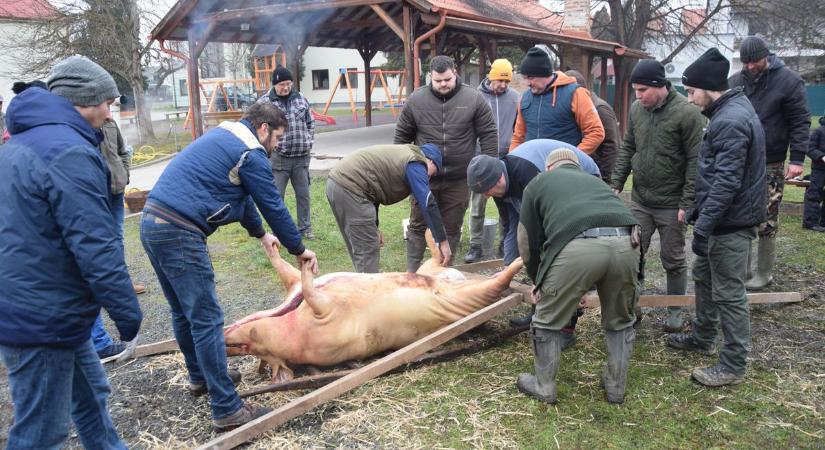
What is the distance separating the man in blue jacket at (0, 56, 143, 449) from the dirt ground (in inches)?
39.4

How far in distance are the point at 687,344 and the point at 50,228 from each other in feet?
12.9

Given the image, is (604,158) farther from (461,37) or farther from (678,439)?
(461,37)

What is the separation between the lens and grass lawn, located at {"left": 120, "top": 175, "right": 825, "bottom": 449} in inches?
128

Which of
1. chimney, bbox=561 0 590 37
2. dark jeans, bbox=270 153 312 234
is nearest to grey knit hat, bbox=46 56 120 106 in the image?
dark jeans, bbox=270 153 312 234

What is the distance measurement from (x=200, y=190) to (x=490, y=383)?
83.3 inches

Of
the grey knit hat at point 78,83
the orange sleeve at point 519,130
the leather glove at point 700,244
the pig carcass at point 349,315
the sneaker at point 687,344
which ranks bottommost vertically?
the sneaker at point 687,344

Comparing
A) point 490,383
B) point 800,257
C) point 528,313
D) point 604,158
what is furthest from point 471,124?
point 800,257

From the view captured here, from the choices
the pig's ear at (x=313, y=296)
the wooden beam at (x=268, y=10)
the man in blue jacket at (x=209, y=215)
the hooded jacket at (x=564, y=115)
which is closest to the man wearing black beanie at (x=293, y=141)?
the hooded jacket at (x=564, y=115)

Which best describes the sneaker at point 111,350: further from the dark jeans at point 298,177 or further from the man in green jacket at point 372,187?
the dark jeans at point 298,177

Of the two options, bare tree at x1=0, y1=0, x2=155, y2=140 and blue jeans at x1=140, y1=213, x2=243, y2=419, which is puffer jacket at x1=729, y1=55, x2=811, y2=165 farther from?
bare tree at x1=0, y1=0, x2=155, y2=140

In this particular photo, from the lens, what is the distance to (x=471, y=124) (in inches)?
218

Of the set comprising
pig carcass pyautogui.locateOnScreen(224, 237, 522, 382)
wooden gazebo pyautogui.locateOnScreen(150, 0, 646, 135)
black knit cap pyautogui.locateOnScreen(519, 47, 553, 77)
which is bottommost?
pig carcass pyautogui.locateOnScreen(224, 237, 522, 382)

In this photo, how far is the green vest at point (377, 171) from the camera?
4.71 meters

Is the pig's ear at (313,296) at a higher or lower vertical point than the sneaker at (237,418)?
higher
